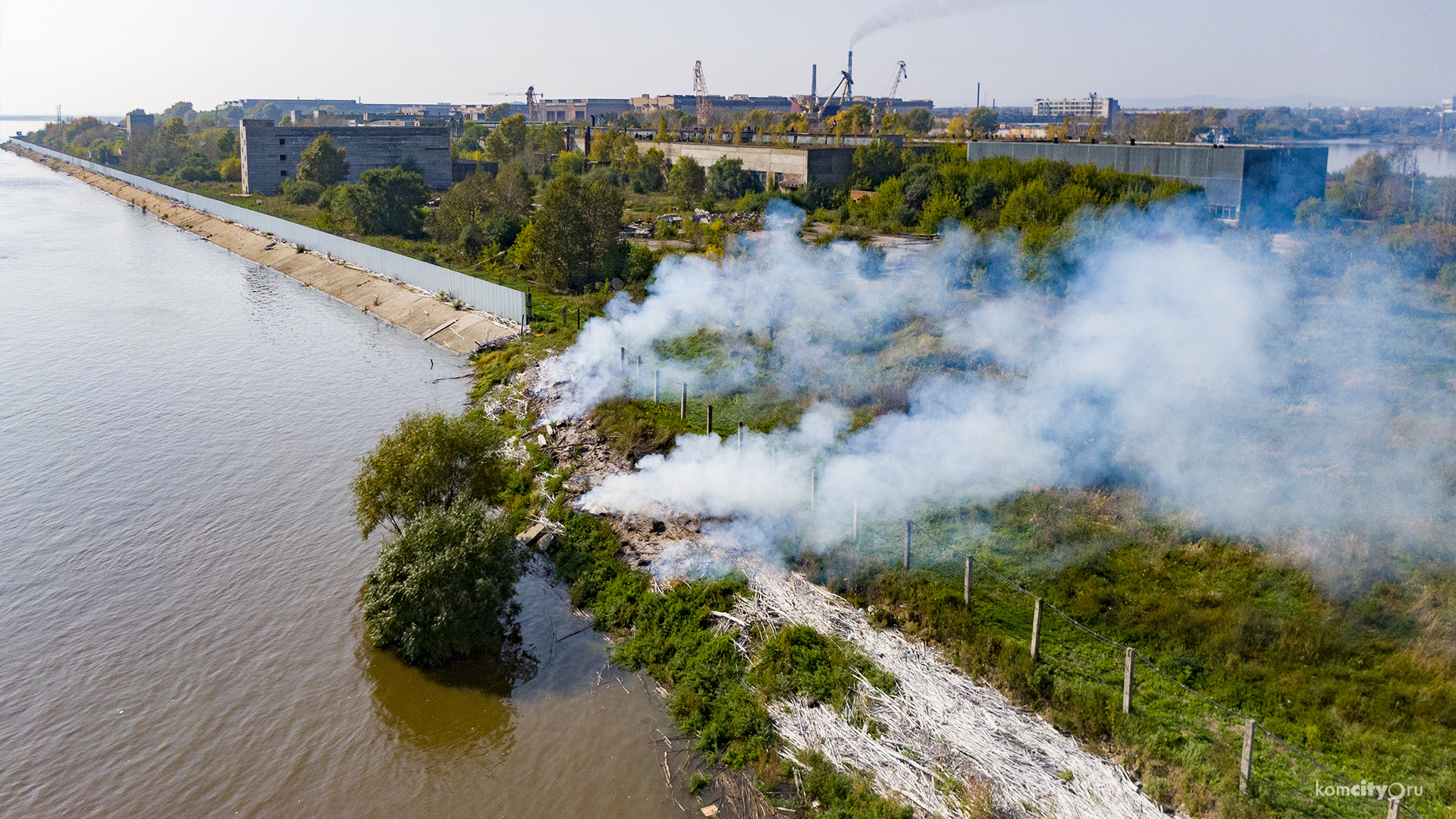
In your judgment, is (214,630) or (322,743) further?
(214,630)

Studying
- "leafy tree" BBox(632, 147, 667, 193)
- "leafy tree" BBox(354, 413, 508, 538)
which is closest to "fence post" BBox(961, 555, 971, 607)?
"leafy tree" BBox(354, 413, 508, 538)

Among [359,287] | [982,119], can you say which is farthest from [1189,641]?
[982,119]

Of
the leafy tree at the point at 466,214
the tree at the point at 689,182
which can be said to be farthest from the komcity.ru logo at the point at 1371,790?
the tree at the point at 689,182

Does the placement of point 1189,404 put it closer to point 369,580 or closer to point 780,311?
point 780,311

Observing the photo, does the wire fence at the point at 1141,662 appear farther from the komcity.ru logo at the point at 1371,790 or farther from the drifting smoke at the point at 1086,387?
the drifting smoke at the point at 1086,387

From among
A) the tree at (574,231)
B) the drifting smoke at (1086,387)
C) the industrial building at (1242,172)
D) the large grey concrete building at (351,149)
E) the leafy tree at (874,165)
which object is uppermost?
the large grey concrete building at (351,149)

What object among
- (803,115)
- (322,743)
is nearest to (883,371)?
(322,743)
